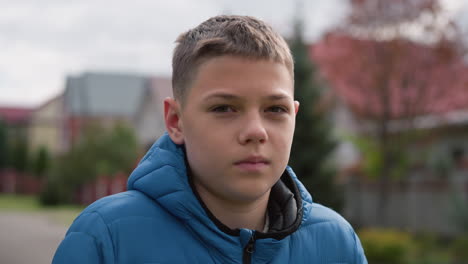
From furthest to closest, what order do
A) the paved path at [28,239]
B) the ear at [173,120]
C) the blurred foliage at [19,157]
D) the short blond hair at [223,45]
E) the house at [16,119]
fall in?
1. the house at [16,119]
2. the blurred foliage at [19,157]
3. the paved path at [28,239]
4. the ear at [173,120]
5. the short blond hair at [223,45]

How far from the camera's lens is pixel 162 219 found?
76.3 inches

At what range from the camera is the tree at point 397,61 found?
46.3 ft

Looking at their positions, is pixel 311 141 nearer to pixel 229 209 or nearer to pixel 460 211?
pixel 460 211

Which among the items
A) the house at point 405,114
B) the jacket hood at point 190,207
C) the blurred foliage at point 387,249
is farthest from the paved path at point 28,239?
the jacket hood at point 190,207

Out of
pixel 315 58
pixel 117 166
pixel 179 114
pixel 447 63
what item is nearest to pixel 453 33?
pixel 447 63

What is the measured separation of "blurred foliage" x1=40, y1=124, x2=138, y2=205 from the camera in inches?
1283

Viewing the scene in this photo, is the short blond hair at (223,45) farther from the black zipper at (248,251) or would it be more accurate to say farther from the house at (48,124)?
the house at (48,124)

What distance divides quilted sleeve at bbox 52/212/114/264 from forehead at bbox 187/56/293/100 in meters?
0.47

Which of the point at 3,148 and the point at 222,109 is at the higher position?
the point at 222,109

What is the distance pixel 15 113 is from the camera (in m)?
69.3

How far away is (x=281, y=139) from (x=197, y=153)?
0.25 m

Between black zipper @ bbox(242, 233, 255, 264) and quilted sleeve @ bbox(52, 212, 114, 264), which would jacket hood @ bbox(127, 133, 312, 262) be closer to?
black zipper @ bbox(242, 233, 255, 264)

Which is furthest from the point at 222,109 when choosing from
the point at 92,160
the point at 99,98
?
the point at 99,98

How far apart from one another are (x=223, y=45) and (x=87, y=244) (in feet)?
2.26
